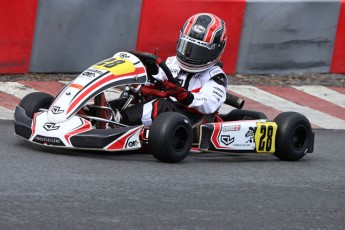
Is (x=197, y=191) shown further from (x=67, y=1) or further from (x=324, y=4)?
(x=324, y=4)

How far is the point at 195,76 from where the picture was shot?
6590 mm

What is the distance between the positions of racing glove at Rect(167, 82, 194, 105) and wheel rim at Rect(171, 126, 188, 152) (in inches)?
12.0

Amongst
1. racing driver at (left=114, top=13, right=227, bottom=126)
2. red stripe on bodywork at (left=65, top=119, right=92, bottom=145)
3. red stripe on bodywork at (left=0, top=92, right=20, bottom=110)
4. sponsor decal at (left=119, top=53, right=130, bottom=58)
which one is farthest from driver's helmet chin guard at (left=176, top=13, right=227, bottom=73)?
red stripe on bodywork at (left=0, top=92, right=20, bottom=110)

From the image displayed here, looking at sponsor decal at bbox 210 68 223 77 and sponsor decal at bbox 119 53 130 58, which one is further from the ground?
sponsor decal at bbox 119 53 130 58

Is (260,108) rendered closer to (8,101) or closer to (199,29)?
(199,29)

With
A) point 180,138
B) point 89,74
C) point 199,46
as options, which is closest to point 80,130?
point 89,74

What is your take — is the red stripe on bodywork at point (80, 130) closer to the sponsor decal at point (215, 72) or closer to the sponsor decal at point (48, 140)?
the sponsor decal at point (48, 140)

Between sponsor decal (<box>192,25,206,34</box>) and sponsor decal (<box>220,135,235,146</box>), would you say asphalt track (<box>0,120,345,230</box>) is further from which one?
sponsor decal (<box>192,25,206,34</box>)

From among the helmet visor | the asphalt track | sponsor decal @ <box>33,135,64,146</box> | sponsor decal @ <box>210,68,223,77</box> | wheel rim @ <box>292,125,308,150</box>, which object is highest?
the helmet visor

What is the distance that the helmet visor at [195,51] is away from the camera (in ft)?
21.3

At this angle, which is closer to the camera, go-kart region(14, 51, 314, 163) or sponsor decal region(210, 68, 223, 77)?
go-kart region(14, 51, 314, 163)

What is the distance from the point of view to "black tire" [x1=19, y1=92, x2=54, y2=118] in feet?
20.4

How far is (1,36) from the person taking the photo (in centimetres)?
823

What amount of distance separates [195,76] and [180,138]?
2.37 feet
